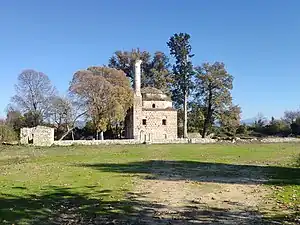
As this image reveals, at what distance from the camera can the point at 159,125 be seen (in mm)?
63281

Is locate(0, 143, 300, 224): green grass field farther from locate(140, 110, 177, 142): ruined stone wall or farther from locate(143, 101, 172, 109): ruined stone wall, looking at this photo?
locate(143, 101, 172, 109): ruined stone wall

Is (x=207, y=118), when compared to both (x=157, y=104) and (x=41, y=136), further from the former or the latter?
(x=41, y=136)

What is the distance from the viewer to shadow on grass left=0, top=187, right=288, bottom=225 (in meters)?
9.19

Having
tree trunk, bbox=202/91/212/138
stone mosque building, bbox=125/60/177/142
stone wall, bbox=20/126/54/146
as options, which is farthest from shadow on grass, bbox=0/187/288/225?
tree trunk, bbox=202/91/212/138

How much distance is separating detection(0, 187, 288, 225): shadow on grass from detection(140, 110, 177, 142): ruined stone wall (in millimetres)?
50606

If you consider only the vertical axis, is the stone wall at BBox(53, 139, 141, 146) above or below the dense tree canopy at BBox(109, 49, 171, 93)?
below

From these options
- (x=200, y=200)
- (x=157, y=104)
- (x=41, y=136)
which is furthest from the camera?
(x=157, y=104)

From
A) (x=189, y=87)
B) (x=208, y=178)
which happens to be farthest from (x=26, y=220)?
(x=189, y=87)

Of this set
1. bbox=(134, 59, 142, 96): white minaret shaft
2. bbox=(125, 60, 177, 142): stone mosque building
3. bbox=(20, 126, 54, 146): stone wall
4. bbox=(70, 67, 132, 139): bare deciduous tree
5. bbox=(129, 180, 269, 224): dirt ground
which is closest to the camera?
bbox=(129, 180, 269, 224): dirt ground

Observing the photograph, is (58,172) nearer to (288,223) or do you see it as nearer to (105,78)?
(288,223)

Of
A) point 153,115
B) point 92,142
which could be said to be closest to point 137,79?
point 153,115

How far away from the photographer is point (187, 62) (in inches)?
2596

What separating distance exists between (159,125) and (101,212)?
53203 mm

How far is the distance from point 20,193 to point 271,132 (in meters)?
64.9
